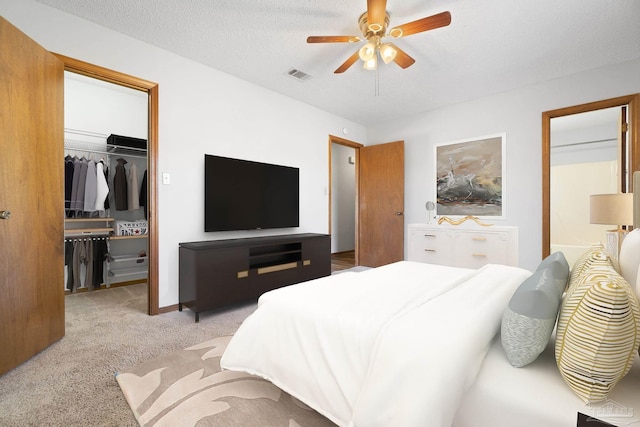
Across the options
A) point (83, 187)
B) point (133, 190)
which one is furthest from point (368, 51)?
point (83, 187)

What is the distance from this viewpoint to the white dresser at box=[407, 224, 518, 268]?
11.7 ft

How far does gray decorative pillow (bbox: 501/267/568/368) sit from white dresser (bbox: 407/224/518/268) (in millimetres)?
2995

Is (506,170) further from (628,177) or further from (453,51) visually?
(453,51)

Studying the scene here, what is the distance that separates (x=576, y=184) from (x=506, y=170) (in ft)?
8.80

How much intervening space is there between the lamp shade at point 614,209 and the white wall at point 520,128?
1556 mm

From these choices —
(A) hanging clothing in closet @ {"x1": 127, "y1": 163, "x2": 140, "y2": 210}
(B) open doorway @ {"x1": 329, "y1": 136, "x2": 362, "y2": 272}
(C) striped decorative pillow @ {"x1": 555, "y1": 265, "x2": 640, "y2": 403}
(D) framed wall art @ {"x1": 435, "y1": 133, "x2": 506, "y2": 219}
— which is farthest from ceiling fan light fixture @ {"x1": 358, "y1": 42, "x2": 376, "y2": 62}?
(B) open doorway @ {"x1": 329, "y1": 136, "x2": 362, "y2": 272}

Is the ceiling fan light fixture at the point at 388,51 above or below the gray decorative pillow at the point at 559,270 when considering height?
above

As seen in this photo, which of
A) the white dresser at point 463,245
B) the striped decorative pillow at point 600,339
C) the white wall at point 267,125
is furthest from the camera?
the white dresser at point 463,245

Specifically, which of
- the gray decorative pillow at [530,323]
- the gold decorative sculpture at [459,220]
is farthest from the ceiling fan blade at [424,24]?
the gold decorative sculpture at [459,220]

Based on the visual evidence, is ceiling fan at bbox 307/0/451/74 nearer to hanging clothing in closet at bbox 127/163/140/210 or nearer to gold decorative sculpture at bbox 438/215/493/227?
gold decorative sculpture at bbox 438/215/493/227

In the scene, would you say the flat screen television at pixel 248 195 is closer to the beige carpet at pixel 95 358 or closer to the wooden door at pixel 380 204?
the beige carpet at pixel 95 358

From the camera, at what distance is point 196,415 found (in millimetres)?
1358

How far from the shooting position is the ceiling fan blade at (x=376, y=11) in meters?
1.93

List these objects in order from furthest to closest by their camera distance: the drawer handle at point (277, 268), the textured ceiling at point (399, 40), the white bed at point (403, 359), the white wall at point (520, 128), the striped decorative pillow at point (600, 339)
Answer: the white wall at point (520, 128)
the drawer handle at point (277, 268)
the textured ceiling at point (399, 40)
the white bed at point (403, 359)
the striped decorative pillow at point (600, 339)
